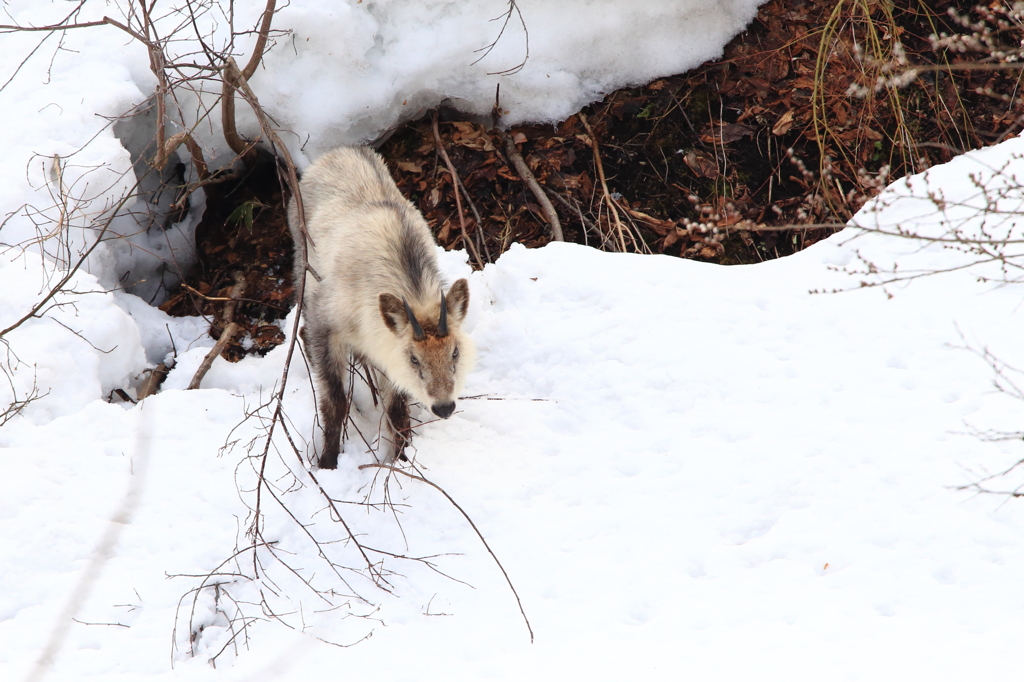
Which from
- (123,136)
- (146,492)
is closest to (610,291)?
(146,492)

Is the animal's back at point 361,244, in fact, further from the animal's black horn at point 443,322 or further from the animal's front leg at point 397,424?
the animal's front leg at point 397,424

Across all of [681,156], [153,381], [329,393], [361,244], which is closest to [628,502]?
[329,393]

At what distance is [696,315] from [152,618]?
365cm

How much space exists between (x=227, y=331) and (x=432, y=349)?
2211 mm

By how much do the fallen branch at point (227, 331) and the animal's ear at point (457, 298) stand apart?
1955 millimetres

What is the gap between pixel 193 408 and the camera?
15.1 ft

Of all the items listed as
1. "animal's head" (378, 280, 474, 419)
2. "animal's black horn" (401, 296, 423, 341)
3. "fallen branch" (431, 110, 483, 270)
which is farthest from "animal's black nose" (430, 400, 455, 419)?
"fallen branch" (431, 110, 483, 270)

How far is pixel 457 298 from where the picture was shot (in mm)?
4316

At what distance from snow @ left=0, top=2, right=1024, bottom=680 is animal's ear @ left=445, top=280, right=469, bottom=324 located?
2.40 ft

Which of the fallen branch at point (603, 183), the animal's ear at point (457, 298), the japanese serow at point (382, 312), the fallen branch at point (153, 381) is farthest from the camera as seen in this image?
the fallen branch at point (603, 183)

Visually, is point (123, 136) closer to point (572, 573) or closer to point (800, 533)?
point (572, 573)

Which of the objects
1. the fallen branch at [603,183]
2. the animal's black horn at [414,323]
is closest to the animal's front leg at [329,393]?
the animal's black horn at [414,323]

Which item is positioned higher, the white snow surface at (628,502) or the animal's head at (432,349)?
the animal's head at (432,349)

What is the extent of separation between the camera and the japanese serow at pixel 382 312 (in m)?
4.12
